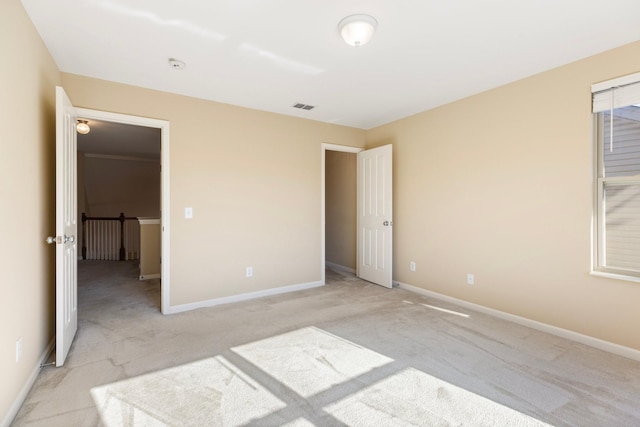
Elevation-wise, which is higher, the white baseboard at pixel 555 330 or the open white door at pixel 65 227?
the open white door at pixel 65 227

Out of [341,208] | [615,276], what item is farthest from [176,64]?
[615,276]

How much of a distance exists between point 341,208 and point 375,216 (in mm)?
1175

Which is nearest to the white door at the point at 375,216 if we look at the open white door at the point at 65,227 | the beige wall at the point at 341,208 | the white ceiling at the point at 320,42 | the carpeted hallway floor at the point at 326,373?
the beige wall at the point at 341,208

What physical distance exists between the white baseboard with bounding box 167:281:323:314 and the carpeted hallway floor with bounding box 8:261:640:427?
0.52 ft

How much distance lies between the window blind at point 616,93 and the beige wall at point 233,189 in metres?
2.99

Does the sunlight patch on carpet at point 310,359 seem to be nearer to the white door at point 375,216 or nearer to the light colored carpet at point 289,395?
the light colored carpet at point 289,395

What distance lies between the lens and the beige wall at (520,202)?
2.66 m

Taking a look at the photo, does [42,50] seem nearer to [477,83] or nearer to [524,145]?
[477,83]

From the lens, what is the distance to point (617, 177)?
259 centimetres

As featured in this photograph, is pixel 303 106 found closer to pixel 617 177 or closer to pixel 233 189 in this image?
pixel 233 189

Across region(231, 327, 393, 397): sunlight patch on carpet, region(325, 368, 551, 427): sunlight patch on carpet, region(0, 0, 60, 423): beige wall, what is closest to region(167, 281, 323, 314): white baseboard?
region(0, 0, 60, 423): beige wall

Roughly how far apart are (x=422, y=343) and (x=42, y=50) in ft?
12.6

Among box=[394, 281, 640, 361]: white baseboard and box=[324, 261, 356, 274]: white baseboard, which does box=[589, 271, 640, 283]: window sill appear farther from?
box=[324, 261, 356, 274]: white baseboard

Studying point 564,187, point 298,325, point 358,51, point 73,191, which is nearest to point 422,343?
point 298,325
